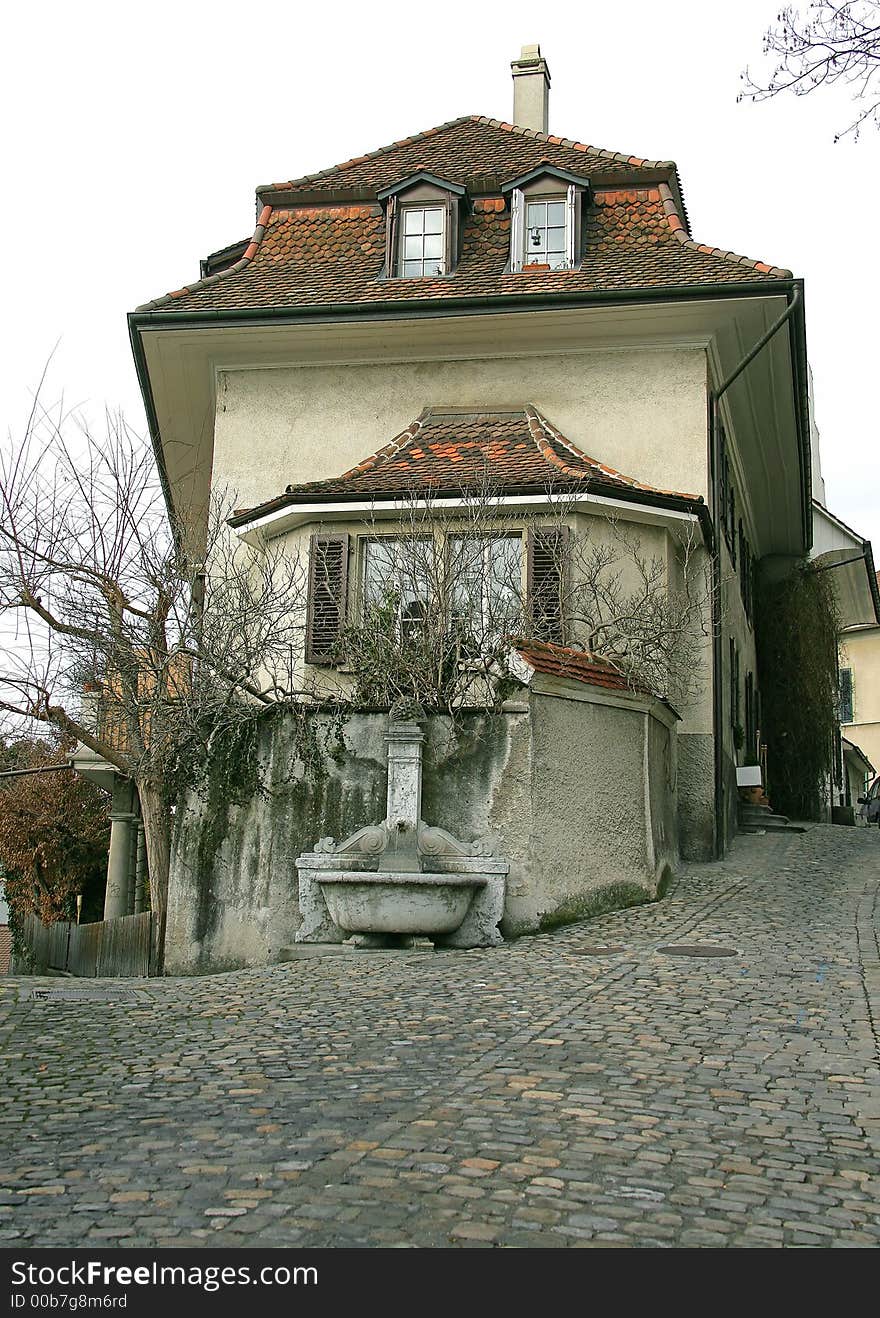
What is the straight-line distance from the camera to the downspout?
16.5 metres

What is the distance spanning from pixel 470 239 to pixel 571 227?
1.53 metres

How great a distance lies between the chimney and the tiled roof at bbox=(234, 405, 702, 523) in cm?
797

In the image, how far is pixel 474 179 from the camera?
19266 millimetres

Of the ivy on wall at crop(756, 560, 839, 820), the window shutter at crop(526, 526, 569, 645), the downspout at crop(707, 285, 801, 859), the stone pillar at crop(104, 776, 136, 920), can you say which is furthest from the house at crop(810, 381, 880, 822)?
the stone pillar at crop(104, 776, 136, 920)

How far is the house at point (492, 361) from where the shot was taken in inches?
628

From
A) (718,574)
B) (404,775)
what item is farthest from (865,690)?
(404,775)

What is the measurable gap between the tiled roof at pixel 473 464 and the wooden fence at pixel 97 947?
5272 millimetres

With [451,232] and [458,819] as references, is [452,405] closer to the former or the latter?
[451,232]

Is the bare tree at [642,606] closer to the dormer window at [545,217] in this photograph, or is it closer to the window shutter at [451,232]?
the dormer window at [545,217]

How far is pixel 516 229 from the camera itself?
18453 mm

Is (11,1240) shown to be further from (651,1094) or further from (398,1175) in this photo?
(651,1094)

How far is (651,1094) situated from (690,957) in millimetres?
3737

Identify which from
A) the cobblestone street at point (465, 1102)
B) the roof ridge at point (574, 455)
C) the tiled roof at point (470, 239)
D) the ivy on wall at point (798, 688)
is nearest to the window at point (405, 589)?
the roof ridge at point (574, 455)

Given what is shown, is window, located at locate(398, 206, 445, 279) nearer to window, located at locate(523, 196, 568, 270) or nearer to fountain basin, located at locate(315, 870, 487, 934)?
window, located at locate(523, 196, 568, 270)
